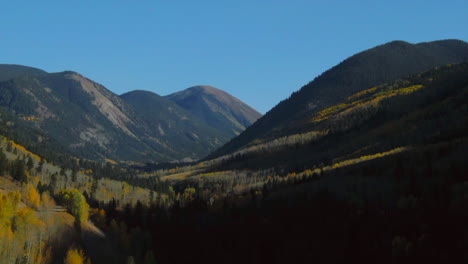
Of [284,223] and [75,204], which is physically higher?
[75,204]

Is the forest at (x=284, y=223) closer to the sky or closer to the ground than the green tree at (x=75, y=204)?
→ closer to the ground

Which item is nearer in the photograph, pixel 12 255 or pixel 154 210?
pixel 12 255

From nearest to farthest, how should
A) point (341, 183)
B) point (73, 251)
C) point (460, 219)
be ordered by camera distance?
1. point (460, 219)
2. point (73, 251)
3. point (341, 183)

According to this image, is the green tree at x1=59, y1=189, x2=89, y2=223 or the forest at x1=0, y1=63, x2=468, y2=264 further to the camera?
the green tree at x1=59, y1=189, x2=89, y2=223

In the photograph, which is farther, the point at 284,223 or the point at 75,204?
the point at 75,204

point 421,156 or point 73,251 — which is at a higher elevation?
point 421,156

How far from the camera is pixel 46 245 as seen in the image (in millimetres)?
112312

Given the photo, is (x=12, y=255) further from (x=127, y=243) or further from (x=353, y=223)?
(x=353, y=223)

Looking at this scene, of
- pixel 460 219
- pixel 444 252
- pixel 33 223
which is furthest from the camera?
pixel 33 223

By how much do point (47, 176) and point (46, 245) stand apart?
90286mm

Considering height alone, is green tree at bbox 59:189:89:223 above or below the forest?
above

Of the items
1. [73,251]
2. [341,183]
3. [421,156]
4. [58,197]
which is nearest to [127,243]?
[73,251]

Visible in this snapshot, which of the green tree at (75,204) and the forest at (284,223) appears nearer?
the forest at (284,223)

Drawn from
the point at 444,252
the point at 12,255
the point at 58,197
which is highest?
the point at 58,197
